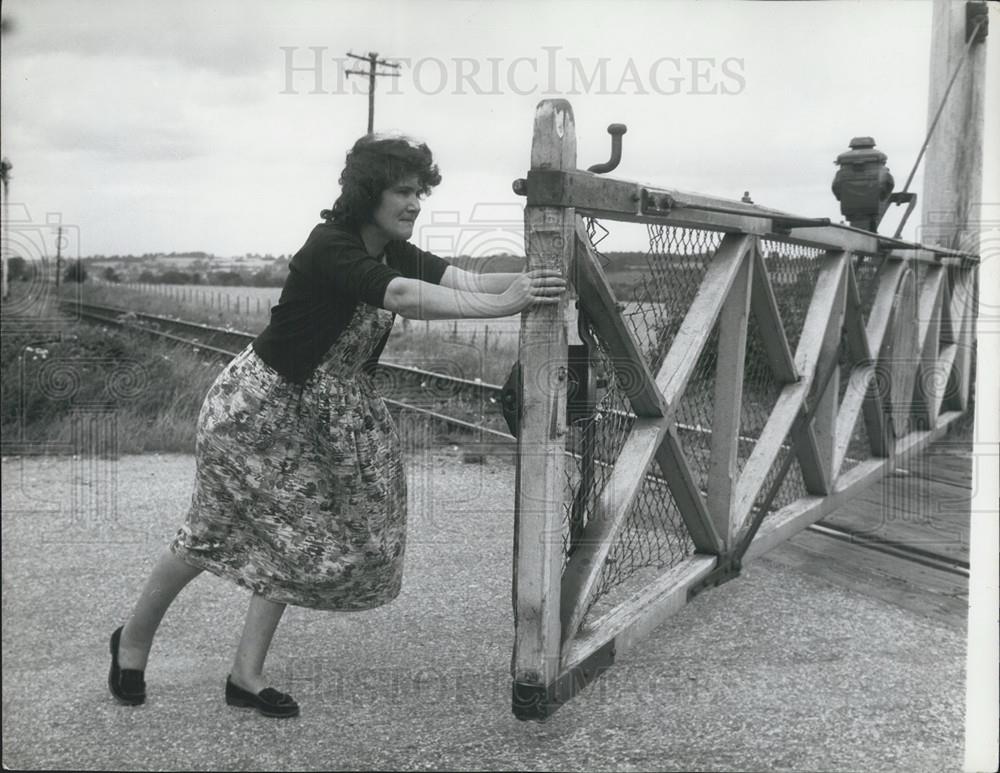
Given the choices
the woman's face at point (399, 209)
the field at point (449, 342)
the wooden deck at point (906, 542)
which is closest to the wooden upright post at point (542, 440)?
the woman's face at point (399, 209)

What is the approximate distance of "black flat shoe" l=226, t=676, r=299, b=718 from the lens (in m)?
3.18

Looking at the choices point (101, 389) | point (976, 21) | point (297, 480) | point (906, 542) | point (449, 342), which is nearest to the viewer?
point (297, 480)

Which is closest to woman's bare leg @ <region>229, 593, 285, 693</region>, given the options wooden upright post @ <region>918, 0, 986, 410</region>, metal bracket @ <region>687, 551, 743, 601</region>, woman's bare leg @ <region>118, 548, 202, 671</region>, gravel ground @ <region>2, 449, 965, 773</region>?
gravel ground @ <region>2, 449, 965, 773</region>

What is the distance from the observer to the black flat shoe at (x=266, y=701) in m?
3.18

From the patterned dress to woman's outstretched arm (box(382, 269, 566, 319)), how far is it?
1.57ft

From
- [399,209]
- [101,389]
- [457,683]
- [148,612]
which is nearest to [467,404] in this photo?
[101,389]

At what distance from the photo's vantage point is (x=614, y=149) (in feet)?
9.46

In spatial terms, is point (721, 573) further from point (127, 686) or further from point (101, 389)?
point (101, 389)

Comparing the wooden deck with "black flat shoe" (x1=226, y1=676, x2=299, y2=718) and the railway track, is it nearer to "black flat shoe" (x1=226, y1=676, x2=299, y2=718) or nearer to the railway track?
the railway track

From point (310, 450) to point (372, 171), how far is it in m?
0.88

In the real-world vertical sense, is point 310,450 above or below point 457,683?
above

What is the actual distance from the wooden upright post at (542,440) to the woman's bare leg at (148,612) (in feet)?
3.86

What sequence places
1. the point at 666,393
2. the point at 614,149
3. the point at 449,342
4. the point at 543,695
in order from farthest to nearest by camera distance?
the point at 449,342
the point at 666,393
the point at 614,149
the point at 543,695

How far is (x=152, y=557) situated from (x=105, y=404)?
4415 mm
